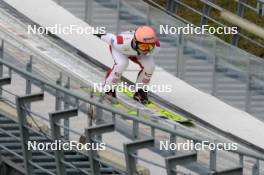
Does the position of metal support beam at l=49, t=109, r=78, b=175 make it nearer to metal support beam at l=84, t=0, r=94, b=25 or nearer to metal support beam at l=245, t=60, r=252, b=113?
metal support beam at l=245, t=60, r=252, b=113

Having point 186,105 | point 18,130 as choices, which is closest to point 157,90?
point 186,105

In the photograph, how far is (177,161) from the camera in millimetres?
17703

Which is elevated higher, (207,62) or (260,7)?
(260,7)

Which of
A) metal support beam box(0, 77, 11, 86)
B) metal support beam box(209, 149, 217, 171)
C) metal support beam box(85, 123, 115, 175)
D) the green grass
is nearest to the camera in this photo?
metal support beam box(209, 149, 217, 171)

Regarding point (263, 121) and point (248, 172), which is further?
point (263, 121)

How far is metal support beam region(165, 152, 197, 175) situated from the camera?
1764 centimetres

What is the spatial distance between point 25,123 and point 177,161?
108 inches

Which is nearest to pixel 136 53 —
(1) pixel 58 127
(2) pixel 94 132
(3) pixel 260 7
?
(3) pixel 260 7

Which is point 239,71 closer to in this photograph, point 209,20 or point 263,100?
point 263,100

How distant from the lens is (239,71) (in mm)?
25641

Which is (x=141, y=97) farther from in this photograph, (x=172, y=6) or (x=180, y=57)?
(x=172, y=6)

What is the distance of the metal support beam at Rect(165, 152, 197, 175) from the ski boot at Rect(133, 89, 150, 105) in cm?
733

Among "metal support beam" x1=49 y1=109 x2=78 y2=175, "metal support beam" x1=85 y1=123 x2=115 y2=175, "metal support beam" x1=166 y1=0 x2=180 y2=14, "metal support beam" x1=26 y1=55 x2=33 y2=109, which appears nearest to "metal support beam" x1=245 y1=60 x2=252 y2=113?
"metal support beam" x1=26 y1=55 x2=33 y2=109

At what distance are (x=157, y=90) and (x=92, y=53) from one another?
1970 millimetres
